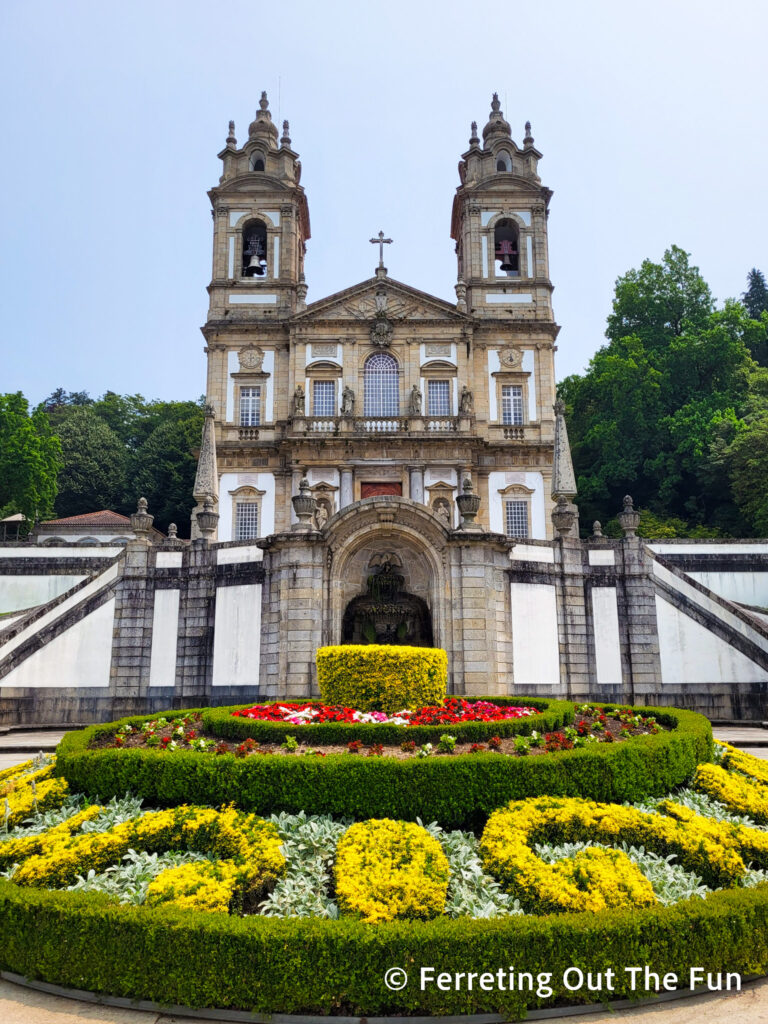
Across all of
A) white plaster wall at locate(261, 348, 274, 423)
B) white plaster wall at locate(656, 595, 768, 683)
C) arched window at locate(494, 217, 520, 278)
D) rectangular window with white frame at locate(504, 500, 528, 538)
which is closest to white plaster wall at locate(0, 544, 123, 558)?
white plaster wall at locate(261, 348, 274, 423)

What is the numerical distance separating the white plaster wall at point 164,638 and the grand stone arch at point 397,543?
442 centimetres

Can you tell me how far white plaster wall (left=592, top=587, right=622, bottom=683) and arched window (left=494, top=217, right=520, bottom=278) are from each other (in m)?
21.8

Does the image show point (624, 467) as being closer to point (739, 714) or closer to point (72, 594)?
point (739, 714)

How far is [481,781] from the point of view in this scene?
730 cm

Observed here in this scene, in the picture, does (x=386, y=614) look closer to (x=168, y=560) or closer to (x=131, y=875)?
(x=168, y=560)

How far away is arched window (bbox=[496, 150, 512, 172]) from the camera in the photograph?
37156mm

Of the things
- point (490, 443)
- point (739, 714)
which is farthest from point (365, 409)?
point (739, 714)

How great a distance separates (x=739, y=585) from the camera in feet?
82.5

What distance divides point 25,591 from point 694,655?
72.1 ft

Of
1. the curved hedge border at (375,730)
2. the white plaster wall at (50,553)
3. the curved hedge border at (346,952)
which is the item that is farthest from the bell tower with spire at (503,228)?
the curved hedge border at (346,952)

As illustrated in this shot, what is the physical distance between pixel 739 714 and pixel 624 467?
72.5 feet

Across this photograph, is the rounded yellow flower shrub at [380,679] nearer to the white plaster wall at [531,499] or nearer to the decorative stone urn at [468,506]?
the decorative stone urn at [468,506]

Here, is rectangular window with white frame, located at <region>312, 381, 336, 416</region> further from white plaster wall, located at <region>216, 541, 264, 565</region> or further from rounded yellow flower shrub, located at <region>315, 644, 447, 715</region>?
rounded yellow flower shrub, located at <region>315, 644, 447, 715</region>

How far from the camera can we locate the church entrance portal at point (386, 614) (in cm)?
1705
